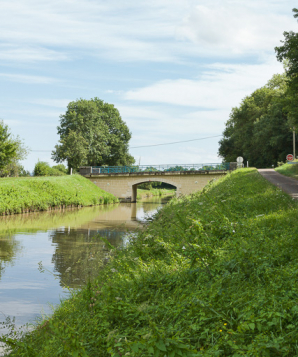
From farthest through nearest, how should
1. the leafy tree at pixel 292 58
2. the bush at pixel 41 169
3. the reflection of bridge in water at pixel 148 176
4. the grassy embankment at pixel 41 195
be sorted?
the bush at pixel 41 169, the reflection of bridge in water at pixel 148 176, the grassy embankment at pixel 41 195, the leafy tree at pixel 292 58

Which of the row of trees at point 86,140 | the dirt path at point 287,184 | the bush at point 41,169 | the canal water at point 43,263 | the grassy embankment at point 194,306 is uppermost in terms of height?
the row of trees at point 86,140

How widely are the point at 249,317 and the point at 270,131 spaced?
44.2 m

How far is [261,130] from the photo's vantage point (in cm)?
4659

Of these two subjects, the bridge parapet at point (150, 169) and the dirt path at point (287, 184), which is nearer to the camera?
the dirt path at point (287, 184)

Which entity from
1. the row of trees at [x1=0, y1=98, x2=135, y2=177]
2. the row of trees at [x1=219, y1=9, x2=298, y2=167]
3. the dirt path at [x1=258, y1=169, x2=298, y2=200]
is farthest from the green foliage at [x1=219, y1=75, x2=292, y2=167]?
the dirt path at [x1=258, y1=169, x2=298, y2=200]

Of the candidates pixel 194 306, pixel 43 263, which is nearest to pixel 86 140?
pixel 43 263

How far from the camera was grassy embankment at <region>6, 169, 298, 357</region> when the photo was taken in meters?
3.44

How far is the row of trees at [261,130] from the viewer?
144ft

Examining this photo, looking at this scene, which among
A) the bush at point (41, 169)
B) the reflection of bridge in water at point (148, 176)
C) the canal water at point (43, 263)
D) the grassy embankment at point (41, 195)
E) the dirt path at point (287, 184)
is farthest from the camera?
the bush at point (41, 169)

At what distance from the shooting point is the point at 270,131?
149ft

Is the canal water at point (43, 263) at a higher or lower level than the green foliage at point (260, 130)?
lower

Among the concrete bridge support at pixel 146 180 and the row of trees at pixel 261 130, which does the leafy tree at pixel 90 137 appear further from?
the row of trees at pixel 261 130

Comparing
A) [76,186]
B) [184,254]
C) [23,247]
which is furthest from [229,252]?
[76,186]

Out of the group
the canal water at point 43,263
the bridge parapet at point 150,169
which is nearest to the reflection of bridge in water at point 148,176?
the bridge parapet at point 150,169
